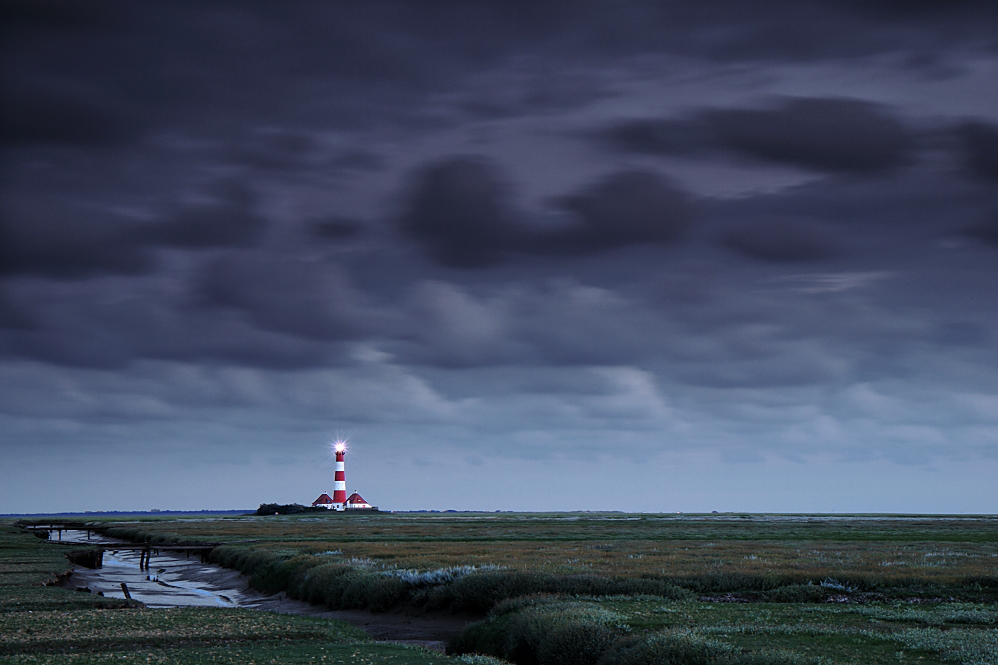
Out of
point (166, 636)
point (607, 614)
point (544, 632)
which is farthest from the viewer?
point (607, 614)

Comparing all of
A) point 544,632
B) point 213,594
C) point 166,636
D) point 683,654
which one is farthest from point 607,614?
point 213,594

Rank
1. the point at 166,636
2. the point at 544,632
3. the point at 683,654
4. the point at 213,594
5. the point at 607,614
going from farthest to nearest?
the point at 213,594, the point at 607,614, the point at 166,636, the point at 544,632, the point at 683,654

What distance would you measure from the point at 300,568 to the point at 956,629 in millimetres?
35959

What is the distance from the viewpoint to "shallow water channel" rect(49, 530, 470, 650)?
32.7 m

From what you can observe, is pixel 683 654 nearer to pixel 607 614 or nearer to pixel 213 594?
pixel 607 614

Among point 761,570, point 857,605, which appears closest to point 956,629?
point 857,605

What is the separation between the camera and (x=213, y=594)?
4947 centimetres

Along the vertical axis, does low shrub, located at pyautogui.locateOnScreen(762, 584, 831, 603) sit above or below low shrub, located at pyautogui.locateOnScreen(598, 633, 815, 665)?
below

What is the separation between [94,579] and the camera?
2256 inches

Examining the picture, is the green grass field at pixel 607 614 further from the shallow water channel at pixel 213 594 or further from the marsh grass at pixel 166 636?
the shallow water channel at pixel 213 594

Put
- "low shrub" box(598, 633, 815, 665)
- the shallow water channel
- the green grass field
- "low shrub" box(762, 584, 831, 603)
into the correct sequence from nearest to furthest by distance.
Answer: "low shrub" box(598, 633, 815, 665)
the green grass field
"low shrub" box(762, 584, 831, 603)
the shallow water channel

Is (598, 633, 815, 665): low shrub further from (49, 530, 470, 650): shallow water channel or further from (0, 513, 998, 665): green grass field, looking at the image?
(49, 530, 470, 650): shallow water channel

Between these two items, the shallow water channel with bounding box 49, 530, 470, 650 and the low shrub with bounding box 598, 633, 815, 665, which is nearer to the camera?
the low shrub with bounding box 598, 633, 815, 665

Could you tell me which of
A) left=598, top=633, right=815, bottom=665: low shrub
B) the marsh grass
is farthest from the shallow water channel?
left=598, top=633, right=815, bottom=665: low shrub
